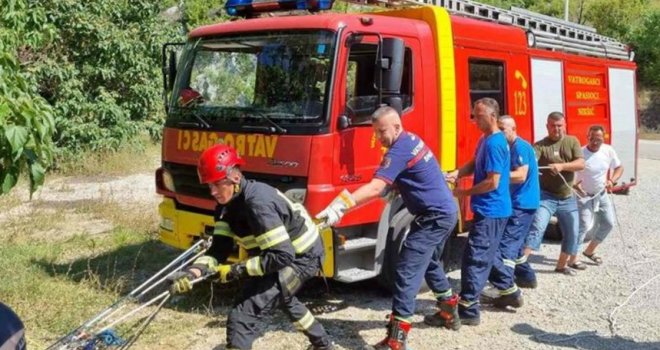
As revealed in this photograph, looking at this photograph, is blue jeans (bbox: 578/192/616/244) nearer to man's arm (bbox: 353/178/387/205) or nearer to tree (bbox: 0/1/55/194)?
man's arm (bbox: 353/178/387/205)

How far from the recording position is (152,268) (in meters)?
6.98

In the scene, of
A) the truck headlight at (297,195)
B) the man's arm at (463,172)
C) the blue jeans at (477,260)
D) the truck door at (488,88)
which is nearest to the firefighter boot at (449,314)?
the blue jeans at (477,260)

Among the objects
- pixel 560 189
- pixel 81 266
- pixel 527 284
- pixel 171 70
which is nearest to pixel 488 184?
pixel 527 284

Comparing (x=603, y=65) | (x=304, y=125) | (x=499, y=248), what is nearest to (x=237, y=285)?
(x=304, y=125)

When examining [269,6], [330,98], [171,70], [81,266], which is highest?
[269,6]

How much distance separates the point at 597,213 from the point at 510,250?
6.21 feet

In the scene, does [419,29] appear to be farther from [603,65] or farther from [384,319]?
[603,65]

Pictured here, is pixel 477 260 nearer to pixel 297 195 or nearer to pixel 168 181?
pixel 297 195

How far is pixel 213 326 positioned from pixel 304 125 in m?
1.69

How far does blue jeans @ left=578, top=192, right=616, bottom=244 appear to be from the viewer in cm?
711

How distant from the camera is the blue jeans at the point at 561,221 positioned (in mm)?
6746

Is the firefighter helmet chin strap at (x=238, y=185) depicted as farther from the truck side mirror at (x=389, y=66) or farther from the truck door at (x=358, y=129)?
the truck side mirror at (x=389, y=66)

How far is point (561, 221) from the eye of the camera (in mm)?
6871

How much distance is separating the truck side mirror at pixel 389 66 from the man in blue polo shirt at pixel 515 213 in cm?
123
